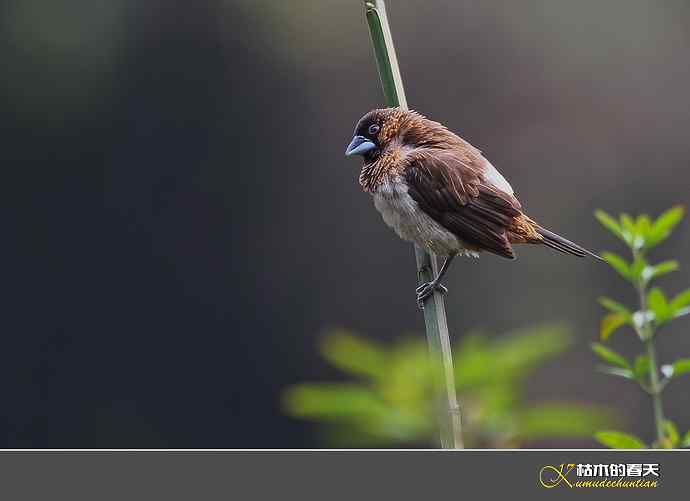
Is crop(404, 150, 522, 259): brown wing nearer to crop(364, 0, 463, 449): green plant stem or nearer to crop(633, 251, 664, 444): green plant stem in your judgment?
crop(364, 0, 463, 449): green plant stem

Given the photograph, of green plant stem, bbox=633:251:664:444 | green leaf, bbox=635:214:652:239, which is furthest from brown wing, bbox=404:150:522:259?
green plant stem, bbox=633:251:664:444

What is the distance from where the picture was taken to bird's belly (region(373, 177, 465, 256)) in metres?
2.16

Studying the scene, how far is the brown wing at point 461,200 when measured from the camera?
7.19 ft

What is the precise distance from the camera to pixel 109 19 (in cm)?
974

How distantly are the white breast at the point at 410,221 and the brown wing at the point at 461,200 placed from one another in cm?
1

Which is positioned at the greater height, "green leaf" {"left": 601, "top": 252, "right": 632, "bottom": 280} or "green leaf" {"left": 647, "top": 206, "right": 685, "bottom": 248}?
"green leaf" {"left": 647, "top": 206, "right": 685, "bottom": 248}

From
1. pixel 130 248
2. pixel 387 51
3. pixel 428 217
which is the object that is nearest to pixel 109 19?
pixel 130 248

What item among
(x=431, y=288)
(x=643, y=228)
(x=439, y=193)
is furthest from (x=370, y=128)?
(x=643, y=228)

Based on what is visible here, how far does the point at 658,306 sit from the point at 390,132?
1.14 meters

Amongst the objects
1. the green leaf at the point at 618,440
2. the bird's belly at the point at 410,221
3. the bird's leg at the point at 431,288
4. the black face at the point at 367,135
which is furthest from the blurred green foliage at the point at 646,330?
the black face at the point at 367,135

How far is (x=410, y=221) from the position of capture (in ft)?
7.11

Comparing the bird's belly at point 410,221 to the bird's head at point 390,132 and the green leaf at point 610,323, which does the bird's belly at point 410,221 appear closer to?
the bird's head at point 390,132

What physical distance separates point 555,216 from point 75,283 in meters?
4.27

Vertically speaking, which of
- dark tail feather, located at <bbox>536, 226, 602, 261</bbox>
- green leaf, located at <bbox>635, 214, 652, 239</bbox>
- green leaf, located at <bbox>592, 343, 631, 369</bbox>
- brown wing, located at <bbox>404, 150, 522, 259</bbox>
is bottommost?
green leaf, located at <bbox>592, 343, 631, 369</bbox>
